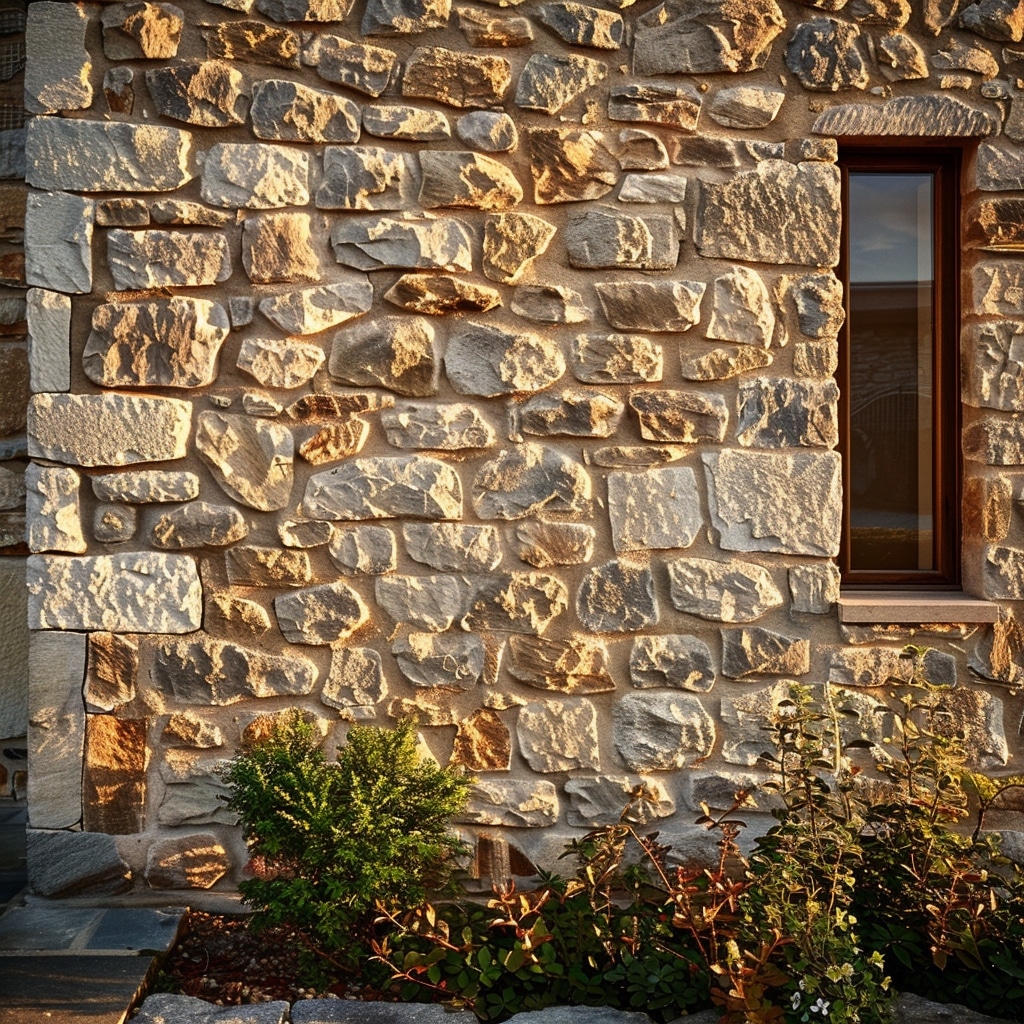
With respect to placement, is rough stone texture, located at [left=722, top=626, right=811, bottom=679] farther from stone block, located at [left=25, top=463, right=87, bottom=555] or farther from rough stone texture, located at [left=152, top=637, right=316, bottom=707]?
stone block, located at [left=25, top=463, right=87, bottom=555]

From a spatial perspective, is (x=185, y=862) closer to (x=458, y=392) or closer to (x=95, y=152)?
(x=458, y=392)

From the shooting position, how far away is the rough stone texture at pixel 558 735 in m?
2.99

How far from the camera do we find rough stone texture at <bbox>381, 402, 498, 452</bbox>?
2973mm

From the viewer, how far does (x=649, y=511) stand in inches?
117

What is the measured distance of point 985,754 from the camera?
3018 mm

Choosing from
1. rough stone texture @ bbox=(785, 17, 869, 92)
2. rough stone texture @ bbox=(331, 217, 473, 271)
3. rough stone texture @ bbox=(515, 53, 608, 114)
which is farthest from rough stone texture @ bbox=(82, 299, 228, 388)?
rough stone texture @ bbox=(785, 17, 869, 92)

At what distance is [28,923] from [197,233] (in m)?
2.05

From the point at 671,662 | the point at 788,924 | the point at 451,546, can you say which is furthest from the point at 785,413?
the point at 788,924

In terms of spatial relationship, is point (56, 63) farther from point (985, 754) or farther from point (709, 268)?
point (985, 754)

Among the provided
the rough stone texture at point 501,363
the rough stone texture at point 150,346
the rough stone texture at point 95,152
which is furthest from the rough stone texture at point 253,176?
the rough stone texture at point 501,363

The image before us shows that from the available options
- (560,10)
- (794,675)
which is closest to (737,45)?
(560,10)

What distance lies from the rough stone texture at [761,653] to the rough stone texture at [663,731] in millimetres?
171

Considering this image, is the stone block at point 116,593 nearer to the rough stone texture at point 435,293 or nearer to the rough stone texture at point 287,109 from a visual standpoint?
the rough stone texture at point 435,293

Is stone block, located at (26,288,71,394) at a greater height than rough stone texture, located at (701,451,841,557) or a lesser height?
greater
